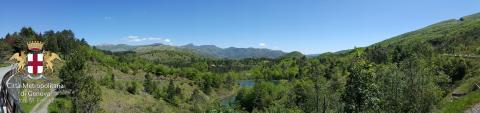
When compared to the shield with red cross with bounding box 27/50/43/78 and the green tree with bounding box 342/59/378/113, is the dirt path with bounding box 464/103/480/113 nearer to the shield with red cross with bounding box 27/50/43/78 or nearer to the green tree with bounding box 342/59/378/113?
the green tree with bounding box 342/59/378/113

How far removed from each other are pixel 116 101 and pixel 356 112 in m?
77.6

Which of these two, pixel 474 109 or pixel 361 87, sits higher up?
pixel 361 87

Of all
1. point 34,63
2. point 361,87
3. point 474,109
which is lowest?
point 474,109

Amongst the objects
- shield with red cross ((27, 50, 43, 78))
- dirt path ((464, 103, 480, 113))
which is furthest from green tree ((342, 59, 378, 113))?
shield with red cross ((27, 50, 43, 78))

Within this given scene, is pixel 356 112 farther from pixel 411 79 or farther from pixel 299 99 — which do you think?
pixel 299 99

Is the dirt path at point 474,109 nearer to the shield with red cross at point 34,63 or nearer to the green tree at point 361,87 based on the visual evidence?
the green tree at point 361,87

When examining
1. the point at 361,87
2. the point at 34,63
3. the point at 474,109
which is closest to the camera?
the point at 474,109

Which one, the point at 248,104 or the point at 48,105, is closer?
the point at 48,105

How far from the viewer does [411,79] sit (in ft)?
159

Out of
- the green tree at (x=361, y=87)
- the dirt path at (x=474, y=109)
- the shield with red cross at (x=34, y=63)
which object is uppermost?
the shield with red cross at (x=34, y=63)

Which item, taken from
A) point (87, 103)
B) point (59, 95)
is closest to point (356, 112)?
point (87, 103)

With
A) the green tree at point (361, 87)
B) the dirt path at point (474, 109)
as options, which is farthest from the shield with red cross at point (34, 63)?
the dirt path at point (474, 109)

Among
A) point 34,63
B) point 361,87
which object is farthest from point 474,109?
point 34,63

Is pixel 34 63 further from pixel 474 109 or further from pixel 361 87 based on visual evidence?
pixel 474 109
